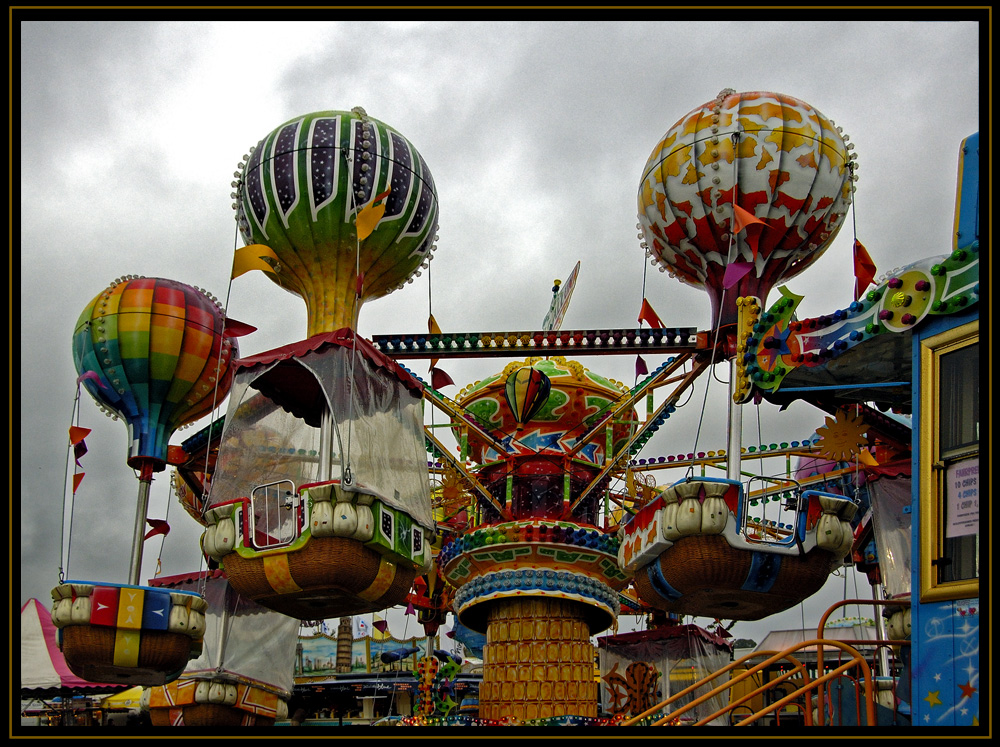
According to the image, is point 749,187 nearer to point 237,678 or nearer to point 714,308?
point 714,308

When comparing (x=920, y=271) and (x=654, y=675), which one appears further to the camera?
(x=654, y=675)

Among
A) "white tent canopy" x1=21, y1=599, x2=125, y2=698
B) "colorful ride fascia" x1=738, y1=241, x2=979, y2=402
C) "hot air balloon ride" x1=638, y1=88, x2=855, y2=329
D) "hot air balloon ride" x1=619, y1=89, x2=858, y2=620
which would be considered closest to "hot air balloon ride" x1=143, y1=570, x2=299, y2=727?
"white tent canopy" x1=21, y1=599, x2=125, y2=698

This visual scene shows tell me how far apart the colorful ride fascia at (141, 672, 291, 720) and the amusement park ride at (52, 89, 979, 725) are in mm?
37

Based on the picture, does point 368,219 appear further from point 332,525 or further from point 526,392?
point 526,392

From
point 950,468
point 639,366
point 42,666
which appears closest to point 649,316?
point 639,366

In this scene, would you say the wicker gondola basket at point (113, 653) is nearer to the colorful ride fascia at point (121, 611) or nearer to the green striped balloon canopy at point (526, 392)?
the colorful ride fascia at point (121, 611)

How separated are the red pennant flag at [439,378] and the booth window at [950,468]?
9.30 metres

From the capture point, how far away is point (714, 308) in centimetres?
1532

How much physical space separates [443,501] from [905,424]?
862 cm

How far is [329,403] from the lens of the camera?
42.7ft

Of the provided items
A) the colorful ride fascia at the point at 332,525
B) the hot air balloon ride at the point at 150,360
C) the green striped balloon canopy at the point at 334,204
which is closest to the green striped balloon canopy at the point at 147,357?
the hot air balloon ride at the point at 150,360

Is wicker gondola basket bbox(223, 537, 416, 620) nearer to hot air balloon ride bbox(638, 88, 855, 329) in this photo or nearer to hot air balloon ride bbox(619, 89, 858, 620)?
hot air balloon ride bbox(619, 89, 858, 620)

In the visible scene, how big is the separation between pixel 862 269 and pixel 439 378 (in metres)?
6.27
